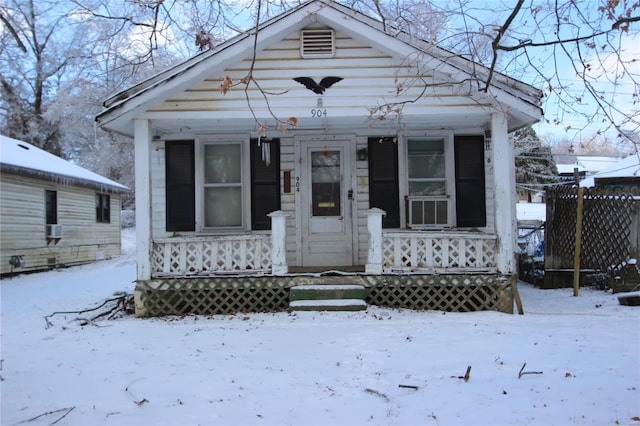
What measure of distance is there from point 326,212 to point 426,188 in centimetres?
189

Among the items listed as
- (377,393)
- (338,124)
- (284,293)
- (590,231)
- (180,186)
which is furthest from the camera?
(590,231)

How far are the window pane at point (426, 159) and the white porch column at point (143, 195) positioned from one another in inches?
181

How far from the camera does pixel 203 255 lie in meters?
8.10

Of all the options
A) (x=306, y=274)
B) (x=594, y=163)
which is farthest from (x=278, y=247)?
(x=594, y=163)

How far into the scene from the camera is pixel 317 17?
25.1 feet

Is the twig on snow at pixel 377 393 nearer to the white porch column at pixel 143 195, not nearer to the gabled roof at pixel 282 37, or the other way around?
the white porch column at pixel 143 195

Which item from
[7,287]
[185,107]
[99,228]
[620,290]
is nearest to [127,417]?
[185,107]

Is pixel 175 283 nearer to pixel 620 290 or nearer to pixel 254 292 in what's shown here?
pixel 254 292

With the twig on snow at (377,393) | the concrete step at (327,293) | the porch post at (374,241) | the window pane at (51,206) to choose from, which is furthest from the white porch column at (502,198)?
the window pane at (51,206)

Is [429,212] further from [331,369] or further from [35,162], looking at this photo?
[35,162]

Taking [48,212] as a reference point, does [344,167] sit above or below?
above

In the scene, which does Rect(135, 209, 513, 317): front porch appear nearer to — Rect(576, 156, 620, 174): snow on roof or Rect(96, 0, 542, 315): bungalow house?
Rect(96, 0, 542, 315): bungalow house

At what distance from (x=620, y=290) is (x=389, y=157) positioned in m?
4.69

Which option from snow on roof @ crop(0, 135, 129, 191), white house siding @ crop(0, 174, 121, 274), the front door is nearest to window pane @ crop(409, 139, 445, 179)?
the front door
